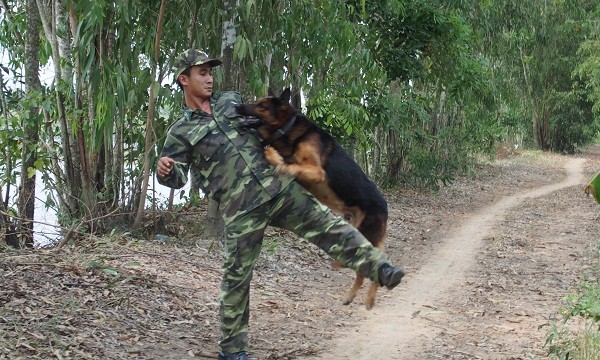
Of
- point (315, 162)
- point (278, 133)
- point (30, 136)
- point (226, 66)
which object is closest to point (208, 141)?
point (278, 133)

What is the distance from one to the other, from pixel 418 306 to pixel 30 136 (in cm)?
472

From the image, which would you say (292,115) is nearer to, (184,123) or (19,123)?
(184,123)

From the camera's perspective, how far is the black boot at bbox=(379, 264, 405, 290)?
5.09m

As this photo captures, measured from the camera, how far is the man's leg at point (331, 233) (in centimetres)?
518

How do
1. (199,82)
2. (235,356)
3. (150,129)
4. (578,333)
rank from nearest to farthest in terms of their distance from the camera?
1. (199,82)
2. (235,356)
3. (578,333)
4. (150,129)

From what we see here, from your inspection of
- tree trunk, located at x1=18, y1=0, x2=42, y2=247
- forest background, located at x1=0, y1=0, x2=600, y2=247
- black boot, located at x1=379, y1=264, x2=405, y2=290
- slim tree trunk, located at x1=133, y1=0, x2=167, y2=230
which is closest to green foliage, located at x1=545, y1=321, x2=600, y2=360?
black boot, located at x1=379, y1=264, x2=405, y2=290

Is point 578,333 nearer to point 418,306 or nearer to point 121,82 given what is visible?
point 418,306

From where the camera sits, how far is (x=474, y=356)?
6352 millimetres

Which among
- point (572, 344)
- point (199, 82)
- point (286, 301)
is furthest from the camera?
point (286, 301)

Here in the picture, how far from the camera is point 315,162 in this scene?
5.68m

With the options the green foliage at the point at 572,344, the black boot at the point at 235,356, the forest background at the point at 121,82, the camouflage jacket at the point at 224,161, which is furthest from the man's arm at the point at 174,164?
the green foliage at the point at 572,344

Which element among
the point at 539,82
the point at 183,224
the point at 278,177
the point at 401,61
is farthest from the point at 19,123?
the point at 539,82

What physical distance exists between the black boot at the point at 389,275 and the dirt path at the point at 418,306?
129cm

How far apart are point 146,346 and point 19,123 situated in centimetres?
423
